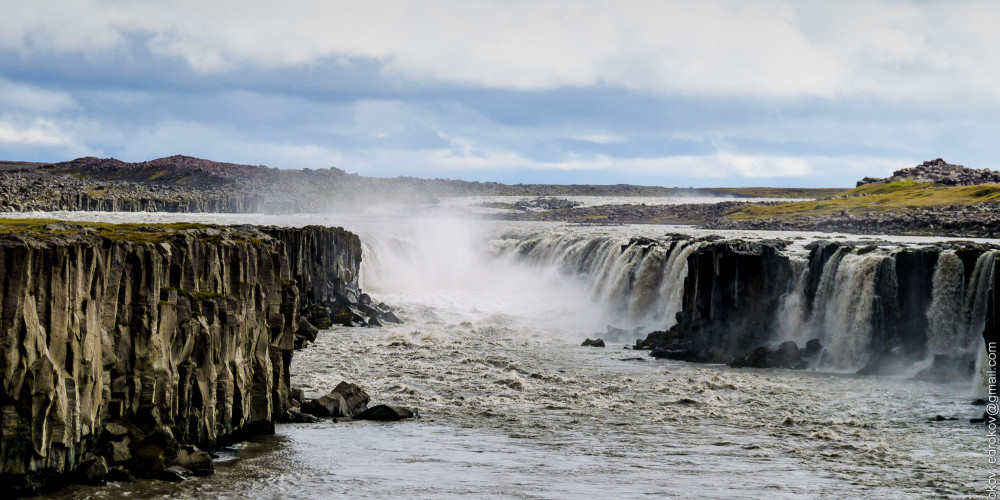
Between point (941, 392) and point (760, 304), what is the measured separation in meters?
14.0

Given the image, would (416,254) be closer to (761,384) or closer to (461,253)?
(461,253)

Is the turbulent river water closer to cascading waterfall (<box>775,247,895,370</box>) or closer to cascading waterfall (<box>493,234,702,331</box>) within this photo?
cascading waterfall (<box>775,247,895,370</box>)

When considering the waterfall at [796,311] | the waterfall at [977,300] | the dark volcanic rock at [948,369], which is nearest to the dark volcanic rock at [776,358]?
the waterfall at [796,311]

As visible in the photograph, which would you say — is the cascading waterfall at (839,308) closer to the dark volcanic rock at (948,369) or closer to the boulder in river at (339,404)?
the dark volcanic rock at (948,369)

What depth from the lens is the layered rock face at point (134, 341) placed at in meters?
22.4

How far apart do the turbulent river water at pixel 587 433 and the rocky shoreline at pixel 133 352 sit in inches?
40.0

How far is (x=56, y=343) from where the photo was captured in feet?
75.5

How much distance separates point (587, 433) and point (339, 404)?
8479 millimetres

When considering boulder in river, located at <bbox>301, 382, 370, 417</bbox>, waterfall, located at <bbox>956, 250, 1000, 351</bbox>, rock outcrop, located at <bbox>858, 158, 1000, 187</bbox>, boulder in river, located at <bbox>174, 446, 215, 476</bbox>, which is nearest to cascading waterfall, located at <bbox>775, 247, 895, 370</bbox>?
waterfall, located at <bbox>956, 250, 1000, 351</bbox>

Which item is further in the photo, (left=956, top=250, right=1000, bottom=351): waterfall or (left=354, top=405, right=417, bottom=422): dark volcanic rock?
(left=956, top=250, right=1000, bottom=351): waterfall

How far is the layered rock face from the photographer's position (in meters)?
22.4

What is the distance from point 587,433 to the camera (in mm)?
33906

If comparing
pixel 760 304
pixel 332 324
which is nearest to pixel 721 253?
pixel 760 304

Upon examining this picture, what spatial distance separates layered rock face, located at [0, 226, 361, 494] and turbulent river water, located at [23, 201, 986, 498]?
1.36 metres
